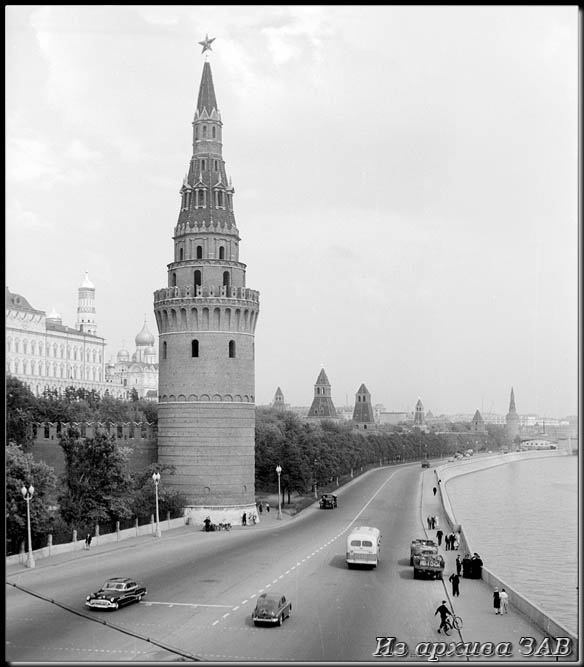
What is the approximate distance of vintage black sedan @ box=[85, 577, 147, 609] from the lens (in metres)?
22.0

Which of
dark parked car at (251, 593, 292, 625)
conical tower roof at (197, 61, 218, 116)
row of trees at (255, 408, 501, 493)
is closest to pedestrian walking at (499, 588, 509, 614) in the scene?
dark parked car at (251, 593, 292, 625)

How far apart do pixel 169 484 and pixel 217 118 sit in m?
19.9

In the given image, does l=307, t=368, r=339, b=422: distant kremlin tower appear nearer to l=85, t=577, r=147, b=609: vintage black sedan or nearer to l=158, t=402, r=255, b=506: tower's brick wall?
l=158, t=402, r=255, b=506: tower's brick wall

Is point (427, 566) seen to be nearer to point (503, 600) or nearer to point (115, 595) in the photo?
point (503, 600)

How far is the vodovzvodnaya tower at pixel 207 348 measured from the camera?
43.3 meters

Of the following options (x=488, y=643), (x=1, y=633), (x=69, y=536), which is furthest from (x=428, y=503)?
(x=1, y=633)

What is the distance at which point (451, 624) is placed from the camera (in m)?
20.4

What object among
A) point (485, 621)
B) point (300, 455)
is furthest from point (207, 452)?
point (485, 621)

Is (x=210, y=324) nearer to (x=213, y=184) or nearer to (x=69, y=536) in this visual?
(x=213, y=184)

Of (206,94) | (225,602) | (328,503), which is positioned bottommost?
(328,503)

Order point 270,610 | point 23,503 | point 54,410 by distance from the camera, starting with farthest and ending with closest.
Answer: point 54,410 → point 23,503 → point 270,610

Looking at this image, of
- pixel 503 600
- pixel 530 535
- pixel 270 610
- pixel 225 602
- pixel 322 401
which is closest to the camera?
pixel 270 610

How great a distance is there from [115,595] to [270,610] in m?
4.65

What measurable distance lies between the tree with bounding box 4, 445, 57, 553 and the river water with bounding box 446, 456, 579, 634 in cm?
1751
